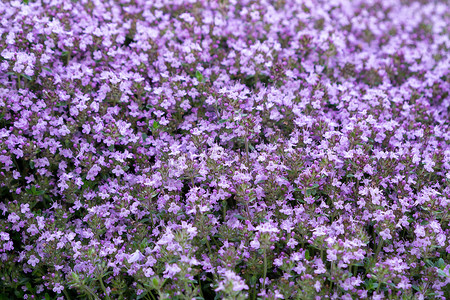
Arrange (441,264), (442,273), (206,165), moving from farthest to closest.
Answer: (206,165) → (441,264) → (442,273)

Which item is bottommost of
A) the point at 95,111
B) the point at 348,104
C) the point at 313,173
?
the point at 313,173

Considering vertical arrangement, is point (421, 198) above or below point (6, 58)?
below

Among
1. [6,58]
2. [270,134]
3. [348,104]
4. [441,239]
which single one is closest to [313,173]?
[270,134]

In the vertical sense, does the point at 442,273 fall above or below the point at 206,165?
below

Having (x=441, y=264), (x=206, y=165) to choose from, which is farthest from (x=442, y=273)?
(x=206, y=165)

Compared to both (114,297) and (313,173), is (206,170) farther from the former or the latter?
(114,297)

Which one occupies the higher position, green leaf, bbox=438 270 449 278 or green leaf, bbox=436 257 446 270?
green leaf, bbox=436 257 446 270

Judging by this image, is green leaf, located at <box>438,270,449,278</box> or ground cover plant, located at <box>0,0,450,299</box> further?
ground cover plant, located at <box>0,0,450,299</box>

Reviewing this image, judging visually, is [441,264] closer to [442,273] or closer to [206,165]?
[442,273]

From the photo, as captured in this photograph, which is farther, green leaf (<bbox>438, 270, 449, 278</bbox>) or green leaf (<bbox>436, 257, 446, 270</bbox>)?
green leaf (<bbox>436, 257, 446, 270</bbox>)
